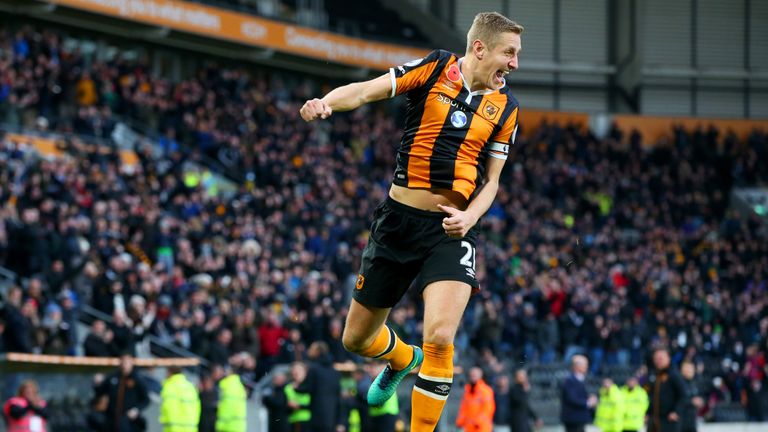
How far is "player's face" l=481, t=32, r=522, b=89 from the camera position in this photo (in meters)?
8.27

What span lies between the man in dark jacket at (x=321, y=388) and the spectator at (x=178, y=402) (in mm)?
1604

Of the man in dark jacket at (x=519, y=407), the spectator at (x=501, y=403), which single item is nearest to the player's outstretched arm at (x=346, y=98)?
the man in dark jacket at (x=519, y=407)

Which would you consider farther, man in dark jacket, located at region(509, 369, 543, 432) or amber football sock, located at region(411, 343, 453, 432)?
man in dark jacket, located at region(509, 369, 543, 432)

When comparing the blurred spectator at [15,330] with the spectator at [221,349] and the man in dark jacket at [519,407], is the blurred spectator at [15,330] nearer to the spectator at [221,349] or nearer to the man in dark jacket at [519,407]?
the spectator at [221,349]

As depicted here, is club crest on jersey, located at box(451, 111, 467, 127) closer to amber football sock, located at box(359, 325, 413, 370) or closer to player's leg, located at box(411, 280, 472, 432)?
player's leg, located at box(411, 280, 472, 432)

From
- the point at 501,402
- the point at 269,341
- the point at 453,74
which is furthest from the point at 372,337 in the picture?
the point at 501,402

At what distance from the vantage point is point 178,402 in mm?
16656

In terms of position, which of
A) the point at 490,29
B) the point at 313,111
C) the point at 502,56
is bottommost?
the point at 313,111

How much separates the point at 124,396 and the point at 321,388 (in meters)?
2.61

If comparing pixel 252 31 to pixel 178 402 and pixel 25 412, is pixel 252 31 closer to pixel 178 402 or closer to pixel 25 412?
pixel 178 402

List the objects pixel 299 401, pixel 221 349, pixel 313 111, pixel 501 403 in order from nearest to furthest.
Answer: pixel 313 111 → pixel 299 401 → pixel 221 349 → pixel 501 403

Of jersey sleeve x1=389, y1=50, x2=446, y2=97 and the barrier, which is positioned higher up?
the barrier

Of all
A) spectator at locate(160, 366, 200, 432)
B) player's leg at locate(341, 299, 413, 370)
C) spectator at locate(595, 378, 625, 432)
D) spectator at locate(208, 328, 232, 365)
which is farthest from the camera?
spectator at locate(595, 378, 625, 432)

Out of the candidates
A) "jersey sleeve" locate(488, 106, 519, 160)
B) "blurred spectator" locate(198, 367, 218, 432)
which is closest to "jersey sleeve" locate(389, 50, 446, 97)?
"jersey sleeve" locate(488, 106, 519, 160)
